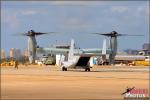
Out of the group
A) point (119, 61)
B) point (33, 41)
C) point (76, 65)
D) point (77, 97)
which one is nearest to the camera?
point (77, 97)

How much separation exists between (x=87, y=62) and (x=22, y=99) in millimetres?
54020

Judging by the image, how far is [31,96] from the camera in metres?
28.1

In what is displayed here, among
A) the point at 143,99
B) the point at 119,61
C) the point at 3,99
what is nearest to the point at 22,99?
the point at 3,99

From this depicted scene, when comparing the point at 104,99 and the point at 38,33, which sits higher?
the point at 38,33

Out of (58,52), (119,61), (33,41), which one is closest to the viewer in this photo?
(58,52)

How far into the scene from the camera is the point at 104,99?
88.5 feet

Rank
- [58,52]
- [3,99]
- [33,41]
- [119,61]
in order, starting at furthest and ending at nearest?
[119,61] < [33,41] < [58,52] < [3,99]

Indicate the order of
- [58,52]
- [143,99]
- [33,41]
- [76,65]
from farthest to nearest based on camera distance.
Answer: [33,41], [58,52], [76,65], [143,99]

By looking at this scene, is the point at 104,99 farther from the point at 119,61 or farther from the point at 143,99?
the point at 119,61

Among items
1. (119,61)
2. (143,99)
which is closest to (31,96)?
(143,99)

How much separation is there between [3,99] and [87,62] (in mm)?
54276

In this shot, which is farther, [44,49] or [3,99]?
[44,49]

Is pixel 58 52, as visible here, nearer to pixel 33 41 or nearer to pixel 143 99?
pixel 33 41

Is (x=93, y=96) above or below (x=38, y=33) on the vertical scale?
below
